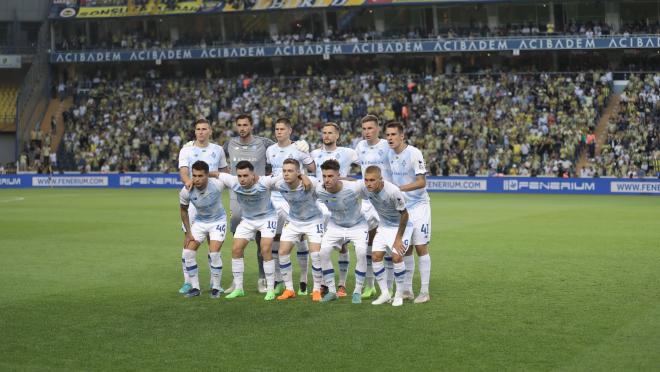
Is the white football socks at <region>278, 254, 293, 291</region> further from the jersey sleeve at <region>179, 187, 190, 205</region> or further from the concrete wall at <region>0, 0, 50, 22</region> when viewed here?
the concrete wall at <region>0, 0, 50, 22</region>

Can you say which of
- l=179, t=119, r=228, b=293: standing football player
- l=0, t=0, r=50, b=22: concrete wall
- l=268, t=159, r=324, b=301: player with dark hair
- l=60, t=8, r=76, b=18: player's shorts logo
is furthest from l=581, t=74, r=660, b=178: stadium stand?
l=0, t=0, r=50, b=22: concrete wall

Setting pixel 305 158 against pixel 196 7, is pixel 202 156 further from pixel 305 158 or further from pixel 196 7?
pixel 196 7

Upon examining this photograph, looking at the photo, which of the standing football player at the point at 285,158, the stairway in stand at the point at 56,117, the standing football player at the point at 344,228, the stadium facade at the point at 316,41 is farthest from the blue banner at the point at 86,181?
the standing football player at the point at 344,228

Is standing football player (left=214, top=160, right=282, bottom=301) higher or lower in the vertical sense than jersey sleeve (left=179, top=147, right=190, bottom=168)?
lower

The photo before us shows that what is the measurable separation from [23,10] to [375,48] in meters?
24.9

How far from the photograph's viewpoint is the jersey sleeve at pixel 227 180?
12.3m

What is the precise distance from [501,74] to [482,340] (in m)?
42.5

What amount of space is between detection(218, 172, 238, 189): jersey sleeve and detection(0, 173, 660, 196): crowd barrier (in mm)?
24469

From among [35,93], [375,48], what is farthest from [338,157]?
[35,93]

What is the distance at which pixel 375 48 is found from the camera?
52.7m

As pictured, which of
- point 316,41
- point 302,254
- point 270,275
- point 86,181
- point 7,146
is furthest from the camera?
point 7,146

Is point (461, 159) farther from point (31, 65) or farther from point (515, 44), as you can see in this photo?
point (31, 65)

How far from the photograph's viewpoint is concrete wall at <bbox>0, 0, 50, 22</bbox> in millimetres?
59969

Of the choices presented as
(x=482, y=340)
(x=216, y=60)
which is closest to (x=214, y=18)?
(x=216, y=60)
